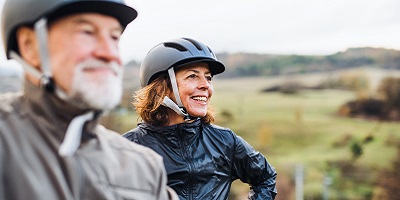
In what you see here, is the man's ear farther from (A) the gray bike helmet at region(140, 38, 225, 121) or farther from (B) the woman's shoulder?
(A) the gray bike helmet at region(140, 38, 225, 121)

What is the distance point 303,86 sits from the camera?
53250 mm

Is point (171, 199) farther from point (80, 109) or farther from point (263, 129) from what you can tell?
point (263, 129)

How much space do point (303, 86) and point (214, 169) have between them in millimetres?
49608

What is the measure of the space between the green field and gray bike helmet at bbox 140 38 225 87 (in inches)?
1221

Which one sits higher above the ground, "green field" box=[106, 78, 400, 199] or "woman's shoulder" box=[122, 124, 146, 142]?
"woman's shoulder" box=[122, 124, 146, 142]

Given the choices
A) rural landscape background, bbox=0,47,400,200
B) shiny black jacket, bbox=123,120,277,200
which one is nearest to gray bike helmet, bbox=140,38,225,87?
shiny black jacket, bbox=123,120,277,200

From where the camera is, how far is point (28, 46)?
2477 millimetres

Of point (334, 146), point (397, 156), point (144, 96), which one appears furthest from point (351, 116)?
point (144, 96)

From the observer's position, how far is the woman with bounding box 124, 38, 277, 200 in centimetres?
429

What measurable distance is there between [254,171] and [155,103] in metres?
0.89

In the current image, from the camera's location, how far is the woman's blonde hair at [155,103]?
15.2 feet

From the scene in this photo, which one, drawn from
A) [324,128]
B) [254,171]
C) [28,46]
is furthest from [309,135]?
[28,46]

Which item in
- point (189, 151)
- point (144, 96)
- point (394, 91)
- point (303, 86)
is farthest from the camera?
point (303, 86)

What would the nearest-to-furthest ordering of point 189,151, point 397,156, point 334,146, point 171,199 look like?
point 171,199
point 189,151
point 397,156
point 334,146
